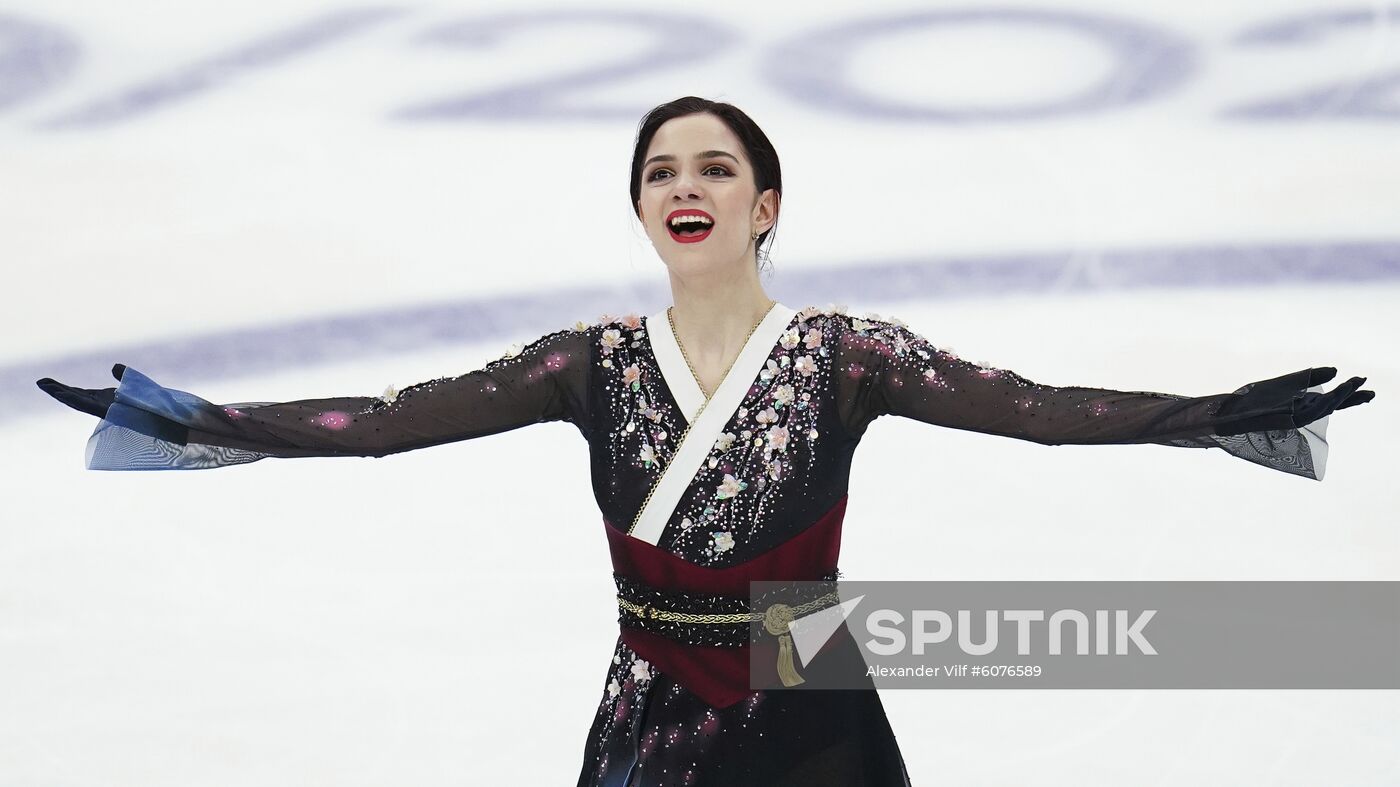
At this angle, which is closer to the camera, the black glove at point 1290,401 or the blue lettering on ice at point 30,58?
the black glove at point 1290,401

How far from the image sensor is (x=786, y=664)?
2406mm

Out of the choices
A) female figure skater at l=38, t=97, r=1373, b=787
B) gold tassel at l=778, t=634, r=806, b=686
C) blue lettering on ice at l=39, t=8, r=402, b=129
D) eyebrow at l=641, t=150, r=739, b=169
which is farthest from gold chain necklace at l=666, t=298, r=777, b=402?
blue lettering on ice at l=39, t=8, r=402, b=129

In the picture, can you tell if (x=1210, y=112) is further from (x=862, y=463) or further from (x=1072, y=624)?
(x=1072, y=624)

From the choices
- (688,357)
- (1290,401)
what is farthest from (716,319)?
(1290,401)

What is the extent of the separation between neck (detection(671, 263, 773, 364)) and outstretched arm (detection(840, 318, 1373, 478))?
0.54 feet

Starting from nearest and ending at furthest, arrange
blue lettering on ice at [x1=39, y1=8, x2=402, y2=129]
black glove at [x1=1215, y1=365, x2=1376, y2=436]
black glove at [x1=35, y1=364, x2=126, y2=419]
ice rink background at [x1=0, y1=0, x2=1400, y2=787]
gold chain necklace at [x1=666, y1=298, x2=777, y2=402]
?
black glove at [x1=1215, y1=365, x2=1376, y2=436]
black glove at [x1=35, y1=364, x2=126, y2=419]
gold chain necklace at [x1=666, y1=298, x2=777, y2=402]
ice rink background at [x1=0, y1=0, x2=1400, y2=787]
blue lettering on ice at [x1=39, y1=8, x2=402, y2=129]

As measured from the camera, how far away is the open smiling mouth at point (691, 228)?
99.9 inches

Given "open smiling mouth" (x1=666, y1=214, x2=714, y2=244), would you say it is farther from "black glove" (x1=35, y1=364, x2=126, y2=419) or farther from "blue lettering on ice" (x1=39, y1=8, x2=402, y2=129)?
"blue lettering on ice" (x1=39, y1=8, x2=402, y2=129)

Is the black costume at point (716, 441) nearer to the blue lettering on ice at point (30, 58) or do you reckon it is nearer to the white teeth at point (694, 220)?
the white teeth at point (694, 220)

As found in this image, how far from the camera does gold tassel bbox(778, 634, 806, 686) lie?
240cm

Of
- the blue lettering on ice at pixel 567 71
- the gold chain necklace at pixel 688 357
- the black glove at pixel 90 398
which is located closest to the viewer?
the black glove at pixel 90 398

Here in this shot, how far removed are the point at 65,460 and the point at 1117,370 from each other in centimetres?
308

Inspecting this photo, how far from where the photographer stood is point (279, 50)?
533cm

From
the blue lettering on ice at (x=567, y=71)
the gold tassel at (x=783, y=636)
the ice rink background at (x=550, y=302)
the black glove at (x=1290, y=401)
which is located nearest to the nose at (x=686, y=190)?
the gold tassel at (x=783, y=636)
